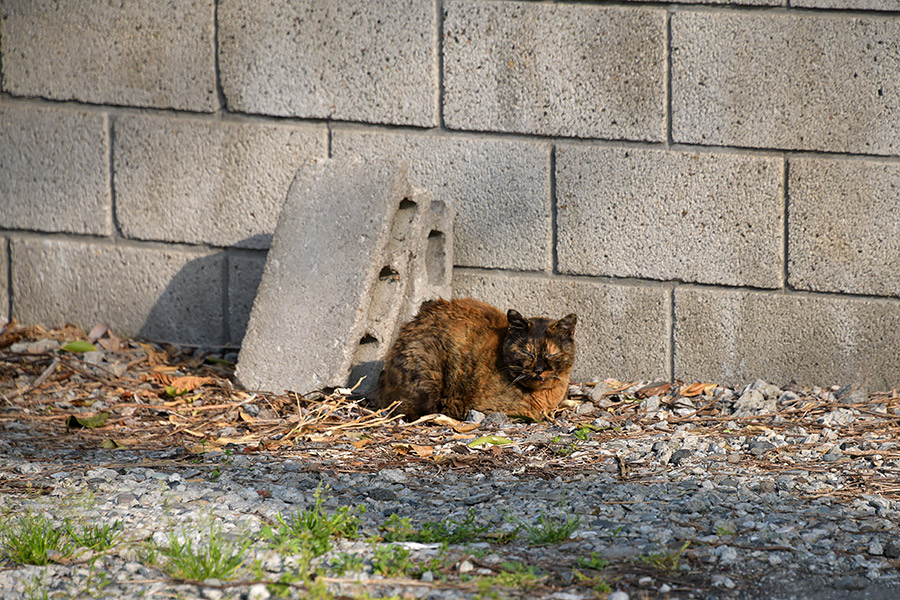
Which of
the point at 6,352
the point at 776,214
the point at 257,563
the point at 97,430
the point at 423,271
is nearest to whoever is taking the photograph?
the point at 257,563

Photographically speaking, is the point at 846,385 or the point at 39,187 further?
the point at 39,187

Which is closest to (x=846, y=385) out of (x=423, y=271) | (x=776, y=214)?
(x=776, y=214)

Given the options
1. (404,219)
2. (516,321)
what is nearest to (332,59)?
(404,219)

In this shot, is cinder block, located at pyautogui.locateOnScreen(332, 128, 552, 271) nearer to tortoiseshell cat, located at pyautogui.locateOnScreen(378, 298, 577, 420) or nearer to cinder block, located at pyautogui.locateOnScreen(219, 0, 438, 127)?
cinder block, located at pyautogui.locateOnScreen(219, 0, 438, 127)

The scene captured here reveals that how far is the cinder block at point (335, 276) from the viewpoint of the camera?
4.82 m

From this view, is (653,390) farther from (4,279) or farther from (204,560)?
(4,279)

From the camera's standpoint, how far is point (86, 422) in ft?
14.9

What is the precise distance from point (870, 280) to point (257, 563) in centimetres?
346

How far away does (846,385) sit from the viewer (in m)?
4.86

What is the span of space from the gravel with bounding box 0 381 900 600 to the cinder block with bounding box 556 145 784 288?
26.8 inches

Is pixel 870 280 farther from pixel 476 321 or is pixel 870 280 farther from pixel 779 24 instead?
pixel 476 321

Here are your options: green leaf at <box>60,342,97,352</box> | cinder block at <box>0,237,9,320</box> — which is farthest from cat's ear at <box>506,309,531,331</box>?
cinder block at <box>0,237,9,320</box>

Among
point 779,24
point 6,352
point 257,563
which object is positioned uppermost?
point 779,24

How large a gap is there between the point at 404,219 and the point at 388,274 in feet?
1.02
